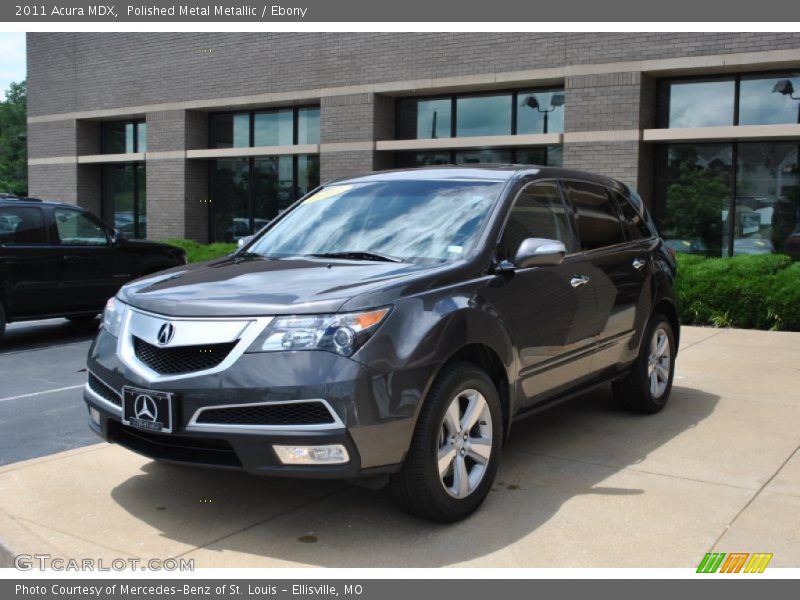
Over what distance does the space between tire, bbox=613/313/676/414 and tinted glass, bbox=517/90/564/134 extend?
27.6ft

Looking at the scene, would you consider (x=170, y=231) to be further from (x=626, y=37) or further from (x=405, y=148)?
(x=626, y=37)

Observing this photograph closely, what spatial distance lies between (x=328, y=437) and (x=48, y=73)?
21.5 meters

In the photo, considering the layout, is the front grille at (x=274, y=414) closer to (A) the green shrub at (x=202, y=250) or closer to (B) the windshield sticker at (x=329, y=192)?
(B) the windshield sticker at (x=329, y=192)

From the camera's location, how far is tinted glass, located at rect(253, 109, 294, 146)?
18.4 metres

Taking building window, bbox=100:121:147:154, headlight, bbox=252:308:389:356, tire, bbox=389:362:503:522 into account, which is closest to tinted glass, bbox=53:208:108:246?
A: headlight, bbox=252:308:389:356

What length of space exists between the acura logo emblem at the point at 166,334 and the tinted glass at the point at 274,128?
571 inches

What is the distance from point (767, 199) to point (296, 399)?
11.5 m

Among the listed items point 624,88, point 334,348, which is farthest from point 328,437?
point 624,88

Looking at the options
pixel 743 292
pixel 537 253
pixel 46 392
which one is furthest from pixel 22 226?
pixel 743 292

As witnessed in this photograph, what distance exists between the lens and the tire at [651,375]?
657cm

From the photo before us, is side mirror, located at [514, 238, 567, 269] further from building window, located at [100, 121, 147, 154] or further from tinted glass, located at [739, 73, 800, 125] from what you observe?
building window, located at [100, 121, 147, 154]

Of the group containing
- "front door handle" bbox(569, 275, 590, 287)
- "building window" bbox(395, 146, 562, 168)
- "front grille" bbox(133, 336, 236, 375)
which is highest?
"building window" bbox(395, 146, 562, 168)

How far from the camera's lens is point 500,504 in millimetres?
4707

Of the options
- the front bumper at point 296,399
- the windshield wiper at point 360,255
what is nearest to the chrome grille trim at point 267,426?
the front bumper at point 296,399
